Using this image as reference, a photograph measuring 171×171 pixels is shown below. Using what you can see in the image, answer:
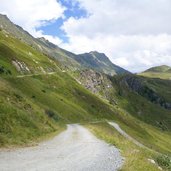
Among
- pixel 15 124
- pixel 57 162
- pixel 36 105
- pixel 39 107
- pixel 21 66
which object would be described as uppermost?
pixel 21 66

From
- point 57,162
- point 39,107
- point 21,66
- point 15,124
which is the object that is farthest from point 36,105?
point 21,66

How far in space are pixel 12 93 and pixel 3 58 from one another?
290ft

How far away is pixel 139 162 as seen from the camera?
104 ft

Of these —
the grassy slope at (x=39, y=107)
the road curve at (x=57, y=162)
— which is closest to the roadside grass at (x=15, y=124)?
the grassy slope at (x=39, y=107)

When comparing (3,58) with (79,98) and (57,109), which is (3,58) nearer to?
(79,98)

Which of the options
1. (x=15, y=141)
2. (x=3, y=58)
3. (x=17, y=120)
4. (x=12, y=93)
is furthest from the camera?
(x=3, y=58)

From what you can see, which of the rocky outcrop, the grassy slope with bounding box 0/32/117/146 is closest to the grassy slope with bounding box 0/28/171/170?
the grassy slope with bounding box 0/32/117/146

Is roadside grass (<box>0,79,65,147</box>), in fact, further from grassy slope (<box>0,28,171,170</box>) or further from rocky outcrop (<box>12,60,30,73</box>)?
rocky outcrop (<box>12,60,30,73</box>)

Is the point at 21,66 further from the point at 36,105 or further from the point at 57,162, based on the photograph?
the point at 57,162

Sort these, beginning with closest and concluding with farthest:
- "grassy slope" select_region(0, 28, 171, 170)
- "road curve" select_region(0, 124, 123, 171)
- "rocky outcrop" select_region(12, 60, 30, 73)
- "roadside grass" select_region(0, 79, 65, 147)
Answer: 1. "road curve" select_region(0, 124, 123, 171)
2. "roadside grass" select_region(0, 79, 65, 147)
3. "grassy slope" select_region(0, 28, 171, 170)
4. "rocky outcrop" select_region(12, 60, 30, 73)

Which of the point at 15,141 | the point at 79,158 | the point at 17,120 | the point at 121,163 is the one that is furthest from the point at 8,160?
the point at 17,120

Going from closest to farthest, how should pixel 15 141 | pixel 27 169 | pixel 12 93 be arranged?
pixel 27 169 → pixel 15 141 → pixel 12 93

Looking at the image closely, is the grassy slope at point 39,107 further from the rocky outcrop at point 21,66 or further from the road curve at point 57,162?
the rocky outcrop at point 21,66

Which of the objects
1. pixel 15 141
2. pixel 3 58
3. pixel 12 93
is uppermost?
pixel 3 58
